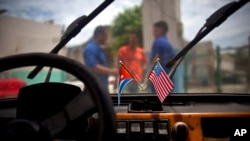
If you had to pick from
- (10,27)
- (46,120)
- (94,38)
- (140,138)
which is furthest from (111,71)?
(46,120)

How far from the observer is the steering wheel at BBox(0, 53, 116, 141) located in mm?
1072

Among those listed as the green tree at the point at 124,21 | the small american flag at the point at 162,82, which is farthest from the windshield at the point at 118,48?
the green tree at the point at 124,21

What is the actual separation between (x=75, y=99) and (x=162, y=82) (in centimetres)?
67

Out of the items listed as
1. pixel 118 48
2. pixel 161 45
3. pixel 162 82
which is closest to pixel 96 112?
pixel 162 82

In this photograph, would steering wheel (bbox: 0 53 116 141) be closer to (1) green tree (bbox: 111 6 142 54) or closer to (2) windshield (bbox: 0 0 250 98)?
(2) windshield (bbox: 0 0 250 98)

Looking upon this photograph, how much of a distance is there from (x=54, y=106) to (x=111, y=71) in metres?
2.25

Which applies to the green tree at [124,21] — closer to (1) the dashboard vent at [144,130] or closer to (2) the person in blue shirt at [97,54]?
(2) the person in blue shirt at [97,54]

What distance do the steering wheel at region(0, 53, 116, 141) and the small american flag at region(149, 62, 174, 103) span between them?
61 centimetres

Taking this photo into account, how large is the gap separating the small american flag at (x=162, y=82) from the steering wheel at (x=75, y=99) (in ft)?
2.00

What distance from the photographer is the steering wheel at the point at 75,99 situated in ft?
3.52

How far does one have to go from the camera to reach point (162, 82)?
1734 millimetres

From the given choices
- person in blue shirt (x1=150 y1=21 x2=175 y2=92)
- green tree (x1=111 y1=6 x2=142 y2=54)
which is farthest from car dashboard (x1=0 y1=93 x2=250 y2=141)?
green tree (x1=111 y1=6 x2=142 y2=54)

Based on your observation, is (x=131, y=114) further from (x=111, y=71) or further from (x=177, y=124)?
(x=111, y=71)

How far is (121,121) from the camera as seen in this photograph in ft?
5.15
